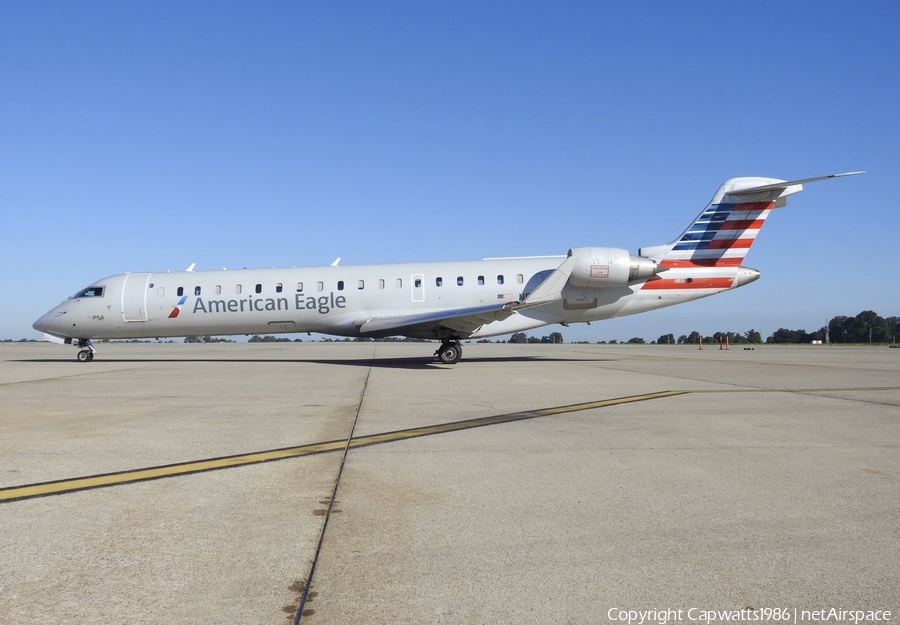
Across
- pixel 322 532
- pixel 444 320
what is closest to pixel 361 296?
pixel 444 320

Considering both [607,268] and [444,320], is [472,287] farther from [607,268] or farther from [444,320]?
[607,268]

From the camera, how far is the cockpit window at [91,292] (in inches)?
858

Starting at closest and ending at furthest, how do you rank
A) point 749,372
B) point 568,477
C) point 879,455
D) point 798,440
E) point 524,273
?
point 568,477 → point 879,455 → point 798,440 → point 749,372 → point 524,273

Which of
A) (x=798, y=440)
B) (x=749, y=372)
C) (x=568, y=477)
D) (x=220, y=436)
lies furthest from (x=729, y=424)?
(x=749, y=372)

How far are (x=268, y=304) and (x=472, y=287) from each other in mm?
6478

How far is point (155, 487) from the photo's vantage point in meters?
4.55

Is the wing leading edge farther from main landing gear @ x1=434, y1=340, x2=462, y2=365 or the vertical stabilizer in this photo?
the vertical stabilizer

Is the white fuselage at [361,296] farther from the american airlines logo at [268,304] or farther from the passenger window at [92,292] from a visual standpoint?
the passenger window at [92,292]

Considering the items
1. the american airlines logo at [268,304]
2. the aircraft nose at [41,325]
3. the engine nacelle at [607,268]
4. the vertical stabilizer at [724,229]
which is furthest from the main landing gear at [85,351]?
the vertical stabilizer at [724,229]

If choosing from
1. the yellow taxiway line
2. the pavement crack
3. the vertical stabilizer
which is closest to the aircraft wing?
the vertical stabilizer

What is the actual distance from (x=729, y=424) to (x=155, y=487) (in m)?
5.96

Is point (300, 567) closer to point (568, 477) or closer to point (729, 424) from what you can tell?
point (568, 477)

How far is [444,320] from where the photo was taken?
17.9 meters

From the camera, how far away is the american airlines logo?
20406 mm
